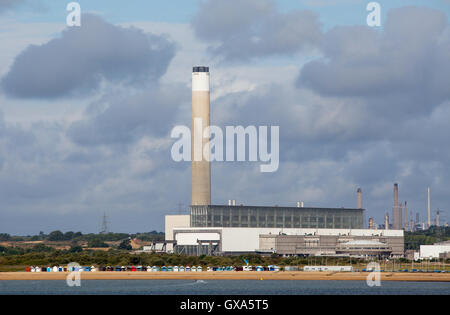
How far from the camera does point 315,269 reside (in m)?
171

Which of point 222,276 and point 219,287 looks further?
point 222,276

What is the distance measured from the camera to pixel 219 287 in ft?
450

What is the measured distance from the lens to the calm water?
12581 centimetres

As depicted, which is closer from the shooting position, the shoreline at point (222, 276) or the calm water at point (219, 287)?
the calm water at point (219, 287)

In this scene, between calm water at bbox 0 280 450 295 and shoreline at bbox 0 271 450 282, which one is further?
shoreline at bbox 0 271 450 282

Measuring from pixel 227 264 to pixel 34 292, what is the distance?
64.8m

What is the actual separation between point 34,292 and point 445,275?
244 ft

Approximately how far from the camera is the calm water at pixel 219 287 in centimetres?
12581
